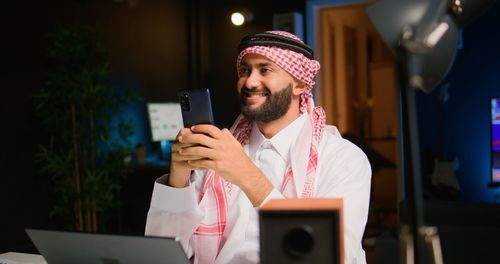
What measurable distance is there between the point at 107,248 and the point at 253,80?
807mm

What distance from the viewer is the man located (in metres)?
1.84

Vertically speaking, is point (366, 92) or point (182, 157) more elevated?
point (366, 92)

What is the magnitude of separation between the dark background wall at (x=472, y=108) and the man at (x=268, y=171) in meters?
3.80

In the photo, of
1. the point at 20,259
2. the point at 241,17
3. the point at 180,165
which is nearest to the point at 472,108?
the point at 241,17

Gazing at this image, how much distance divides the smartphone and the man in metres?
0.13

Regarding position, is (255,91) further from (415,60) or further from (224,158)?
(415,60)

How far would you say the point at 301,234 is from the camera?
1043mm

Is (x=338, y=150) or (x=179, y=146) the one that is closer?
(x=179, y=146)

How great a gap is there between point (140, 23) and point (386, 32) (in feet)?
16.2

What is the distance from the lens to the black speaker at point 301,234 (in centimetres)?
103

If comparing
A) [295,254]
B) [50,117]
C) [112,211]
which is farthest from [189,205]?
[112,211]

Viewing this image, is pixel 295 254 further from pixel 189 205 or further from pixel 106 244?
pixel 189 205

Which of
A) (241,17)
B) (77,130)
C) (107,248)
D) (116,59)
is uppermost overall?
(241,17)

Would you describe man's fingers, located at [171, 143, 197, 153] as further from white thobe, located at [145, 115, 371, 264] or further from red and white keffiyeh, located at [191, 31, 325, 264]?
red and white keffiyeh, located at [191, 31, 325, 264]
